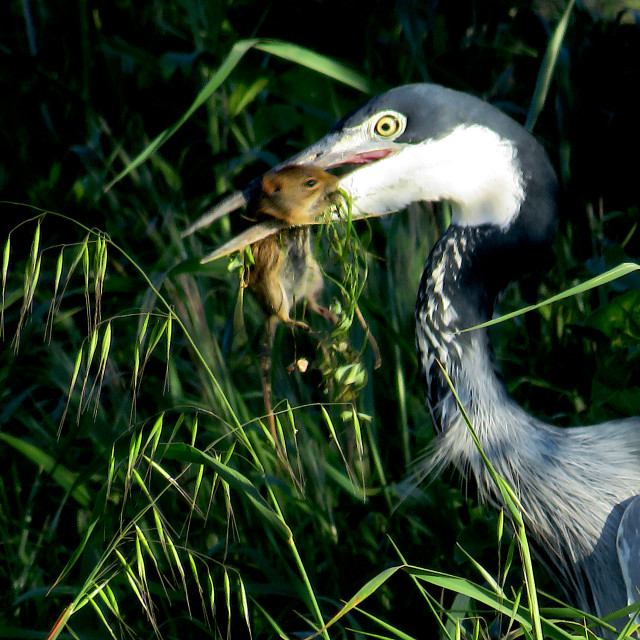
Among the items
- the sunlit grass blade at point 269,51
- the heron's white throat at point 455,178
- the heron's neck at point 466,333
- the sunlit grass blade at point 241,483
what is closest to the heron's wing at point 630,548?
the heron's neck at point 466,333

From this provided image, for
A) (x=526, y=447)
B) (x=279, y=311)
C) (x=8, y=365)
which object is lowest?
(x=526, y=447)

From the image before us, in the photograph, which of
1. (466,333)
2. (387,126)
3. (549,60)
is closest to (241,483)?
(466,333)

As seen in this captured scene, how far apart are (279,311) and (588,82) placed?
1317 millimetres

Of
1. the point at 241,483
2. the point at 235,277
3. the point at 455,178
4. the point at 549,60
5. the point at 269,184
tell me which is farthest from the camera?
the point at 235,277

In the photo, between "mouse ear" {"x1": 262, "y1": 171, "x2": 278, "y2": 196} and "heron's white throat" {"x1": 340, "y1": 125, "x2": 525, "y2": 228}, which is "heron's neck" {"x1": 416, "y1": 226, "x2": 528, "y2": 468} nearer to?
"heron's white throat" {"x1": 340, "y1": 125, "x2": 525, "y2": 228}

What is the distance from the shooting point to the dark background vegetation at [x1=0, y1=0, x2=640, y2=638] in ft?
5.89

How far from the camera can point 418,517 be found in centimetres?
173

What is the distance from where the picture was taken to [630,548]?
1431mm

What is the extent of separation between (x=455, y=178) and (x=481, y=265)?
15 cm

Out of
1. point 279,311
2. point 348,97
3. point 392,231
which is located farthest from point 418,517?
point 348,97

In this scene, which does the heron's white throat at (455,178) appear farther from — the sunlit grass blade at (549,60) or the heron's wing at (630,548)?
the heron's wing at (630,548)

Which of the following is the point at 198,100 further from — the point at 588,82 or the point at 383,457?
the point at 588,82

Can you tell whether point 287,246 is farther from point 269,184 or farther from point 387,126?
point 387,126

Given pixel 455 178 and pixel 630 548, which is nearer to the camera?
pixel 630 548
